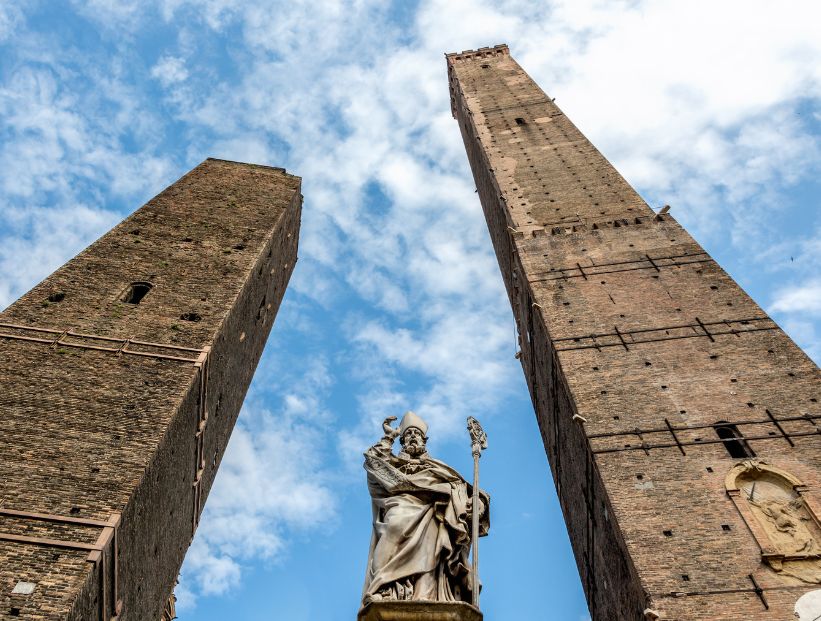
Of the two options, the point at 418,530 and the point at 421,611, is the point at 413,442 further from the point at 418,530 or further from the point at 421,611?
the point at 421,611

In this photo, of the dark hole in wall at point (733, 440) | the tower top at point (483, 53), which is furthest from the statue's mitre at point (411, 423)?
the tower top at point (483, 53)

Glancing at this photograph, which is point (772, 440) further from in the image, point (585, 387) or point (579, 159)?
point (579, 159)

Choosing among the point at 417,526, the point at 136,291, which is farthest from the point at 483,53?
the point at 417,526

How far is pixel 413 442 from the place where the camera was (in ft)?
19.6

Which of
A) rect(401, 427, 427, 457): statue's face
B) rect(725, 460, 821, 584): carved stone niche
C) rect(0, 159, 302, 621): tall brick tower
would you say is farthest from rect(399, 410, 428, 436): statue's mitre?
rect(725, 460, 821, 584): carved stone niche

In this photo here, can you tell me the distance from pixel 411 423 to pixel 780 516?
17.2 ft

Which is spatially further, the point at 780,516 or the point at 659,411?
the point at 659,411

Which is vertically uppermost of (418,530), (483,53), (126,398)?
(483,53)

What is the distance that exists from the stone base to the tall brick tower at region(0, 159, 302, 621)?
4.17 metres

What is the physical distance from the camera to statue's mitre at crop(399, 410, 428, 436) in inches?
241

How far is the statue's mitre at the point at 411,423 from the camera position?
6121 millimetres

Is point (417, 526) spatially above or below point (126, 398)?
below

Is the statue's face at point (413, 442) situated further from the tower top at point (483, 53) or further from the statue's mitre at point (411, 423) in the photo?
the tower top at point (483, 53)

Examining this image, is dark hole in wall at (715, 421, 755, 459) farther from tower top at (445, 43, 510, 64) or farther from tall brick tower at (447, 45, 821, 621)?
tower top at (445, 43, 510, 64)
